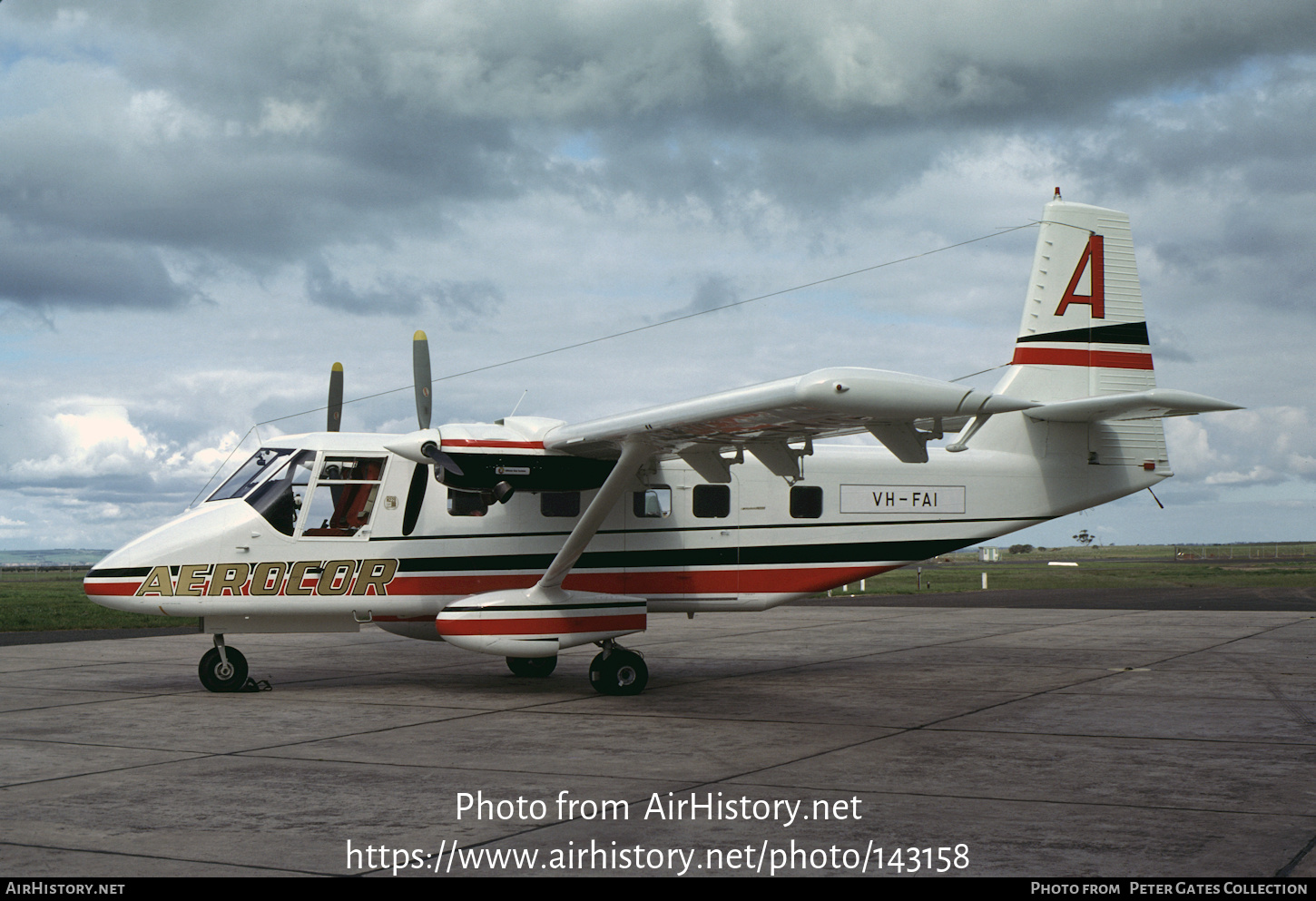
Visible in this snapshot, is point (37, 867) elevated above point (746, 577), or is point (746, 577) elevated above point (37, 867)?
point (746, 577)

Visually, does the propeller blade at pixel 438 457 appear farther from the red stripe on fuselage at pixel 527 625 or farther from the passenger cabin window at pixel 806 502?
the passenger cabin window at pixel 806 502

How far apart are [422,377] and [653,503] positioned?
377 centimetres

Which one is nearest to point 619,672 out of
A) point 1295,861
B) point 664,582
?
point 664,582

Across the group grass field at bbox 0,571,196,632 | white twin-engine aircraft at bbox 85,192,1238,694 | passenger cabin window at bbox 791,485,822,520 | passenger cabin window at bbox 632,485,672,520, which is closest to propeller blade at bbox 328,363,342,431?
white twin-engine aircraft at bbox 85,192,1238,694

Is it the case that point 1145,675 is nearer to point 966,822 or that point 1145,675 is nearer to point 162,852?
point 966,822

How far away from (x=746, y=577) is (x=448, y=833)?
8.57 metres

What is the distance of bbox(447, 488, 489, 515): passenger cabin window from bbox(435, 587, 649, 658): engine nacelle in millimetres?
1123

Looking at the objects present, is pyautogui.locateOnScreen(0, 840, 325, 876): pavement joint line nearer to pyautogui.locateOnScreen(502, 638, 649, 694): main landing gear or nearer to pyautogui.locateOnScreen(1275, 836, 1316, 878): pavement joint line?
pyautogui.locateOnScreen(1275, 836, 1316, 878): pavement joint line

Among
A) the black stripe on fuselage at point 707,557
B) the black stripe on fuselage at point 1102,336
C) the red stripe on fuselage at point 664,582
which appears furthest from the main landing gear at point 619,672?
the black stripe on fuselage at point 1102,336

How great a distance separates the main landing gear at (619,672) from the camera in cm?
1368

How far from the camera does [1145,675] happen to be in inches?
602

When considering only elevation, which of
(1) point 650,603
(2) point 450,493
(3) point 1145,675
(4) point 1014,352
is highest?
(4) point 1014,352

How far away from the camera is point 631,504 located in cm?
1480
